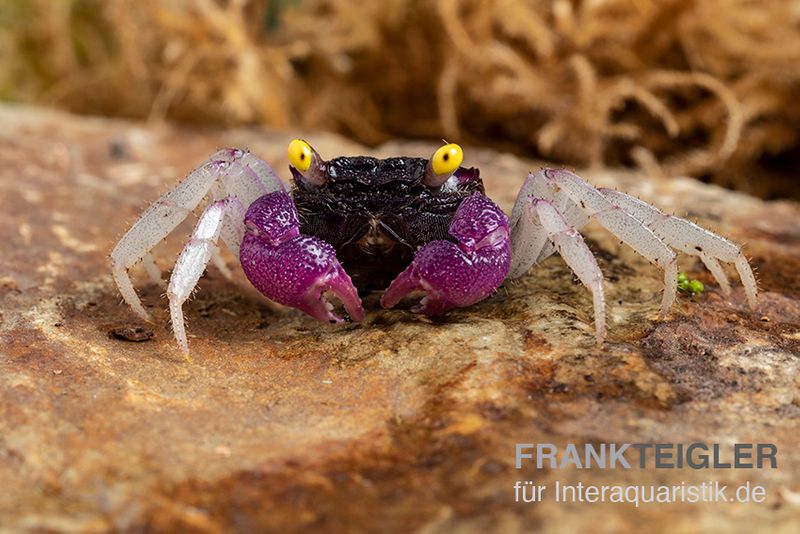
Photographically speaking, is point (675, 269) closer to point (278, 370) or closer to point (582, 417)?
point (582, 417)

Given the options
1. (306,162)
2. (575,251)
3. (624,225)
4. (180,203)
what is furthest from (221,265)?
(624,225)

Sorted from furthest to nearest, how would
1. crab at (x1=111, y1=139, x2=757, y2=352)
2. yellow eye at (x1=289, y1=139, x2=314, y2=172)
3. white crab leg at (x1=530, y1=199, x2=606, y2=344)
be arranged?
yellow eye at (x1=289, y1=139, x2=314, y2=172)
crab at (x1=111, y1=139, x2=757, y2=352)
white crab leg at (x1=530, y1=199, x2=606, y2=344)

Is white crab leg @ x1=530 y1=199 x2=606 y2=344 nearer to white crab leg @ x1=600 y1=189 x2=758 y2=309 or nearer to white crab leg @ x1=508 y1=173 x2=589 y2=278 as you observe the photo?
white crab leg @ x1=508 y1=173 x2=589 y2=278

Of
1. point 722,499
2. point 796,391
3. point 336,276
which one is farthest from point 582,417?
point 336,276

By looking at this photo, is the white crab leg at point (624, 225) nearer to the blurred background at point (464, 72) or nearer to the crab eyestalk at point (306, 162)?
the crab eyestalk at point (306, 162)

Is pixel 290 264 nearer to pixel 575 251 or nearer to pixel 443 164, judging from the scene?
pixel 443 164

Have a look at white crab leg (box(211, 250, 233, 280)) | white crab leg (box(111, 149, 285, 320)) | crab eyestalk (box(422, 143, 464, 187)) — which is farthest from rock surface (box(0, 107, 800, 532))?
crab eyestalk (box(422, 143, 464, 187))
